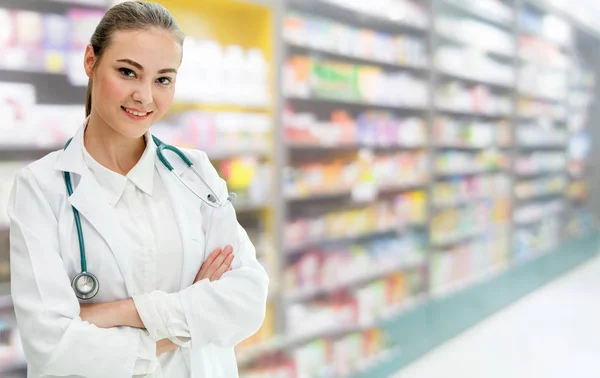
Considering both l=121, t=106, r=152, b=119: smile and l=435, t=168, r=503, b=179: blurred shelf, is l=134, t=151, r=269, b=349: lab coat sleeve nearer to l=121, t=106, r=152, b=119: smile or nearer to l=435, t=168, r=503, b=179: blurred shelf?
l=121, t=106, r=152, b=119: smile

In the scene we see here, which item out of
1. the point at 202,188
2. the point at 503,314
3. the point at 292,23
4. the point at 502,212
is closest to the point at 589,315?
the point at 503,314

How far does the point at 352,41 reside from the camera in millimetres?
4176

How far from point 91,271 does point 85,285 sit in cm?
4

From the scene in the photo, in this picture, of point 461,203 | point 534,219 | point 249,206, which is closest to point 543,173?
point 534,219

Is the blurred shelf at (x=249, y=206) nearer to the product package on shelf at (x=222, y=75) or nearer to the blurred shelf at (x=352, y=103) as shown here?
the product package on shelf at (x=222, y=75)

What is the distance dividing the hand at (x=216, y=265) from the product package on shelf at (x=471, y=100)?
385 cm

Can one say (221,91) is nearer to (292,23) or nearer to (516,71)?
(292,23)

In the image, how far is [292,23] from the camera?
3639 mm

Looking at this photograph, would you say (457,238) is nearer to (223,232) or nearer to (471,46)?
(471,46)

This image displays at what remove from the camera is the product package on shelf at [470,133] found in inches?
206

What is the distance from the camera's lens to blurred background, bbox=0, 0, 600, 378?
2516 millimetres

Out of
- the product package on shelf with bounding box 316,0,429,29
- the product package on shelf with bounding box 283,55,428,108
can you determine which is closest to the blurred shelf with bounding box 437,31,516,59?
the product package on shelf with bounding box 316,0,429,29

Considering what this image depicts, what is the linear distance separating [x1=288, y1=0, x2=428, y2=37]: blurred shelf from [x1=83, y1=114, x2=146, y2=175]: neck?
235 centimetres

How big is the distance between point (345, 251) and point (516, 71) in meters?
3.73
